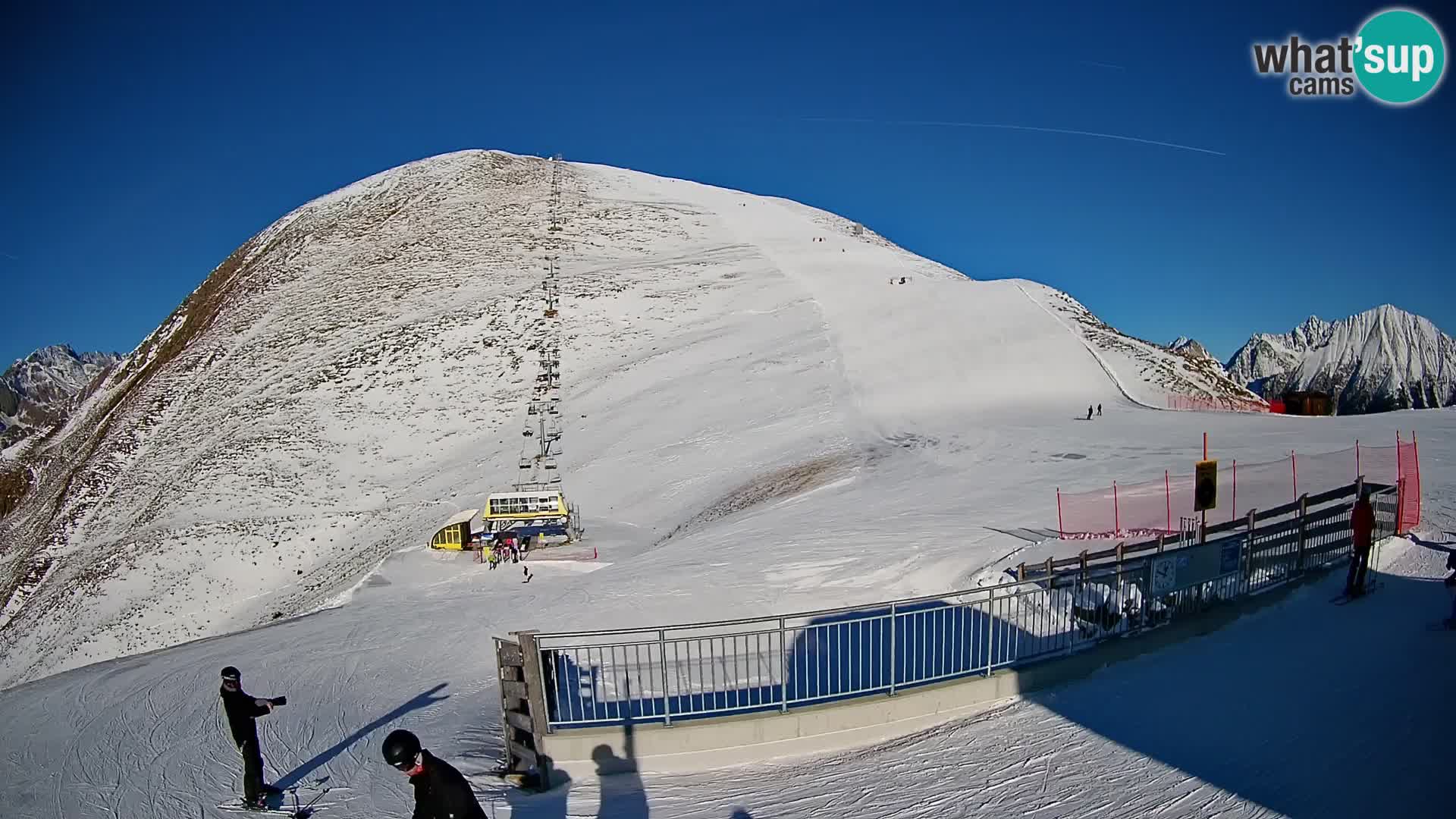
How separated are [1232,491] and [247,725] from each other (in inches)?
773

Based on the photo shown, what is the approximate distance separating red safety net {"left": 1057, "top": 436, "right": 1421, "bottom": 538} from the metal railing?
558 centimetres

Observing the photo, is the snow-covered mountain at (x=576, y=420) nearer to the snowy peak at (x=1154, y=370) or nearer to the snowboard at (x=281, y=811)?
the snowy peak at (x=1154, y=370)

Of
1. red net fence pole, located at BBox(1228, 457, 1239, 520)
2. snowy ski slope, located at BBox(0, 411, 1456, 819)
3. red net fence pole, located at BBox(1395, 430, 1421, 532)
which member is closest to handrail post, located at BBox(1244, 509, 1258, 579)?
snowy ski slope, located at BBox(0, 411, 1456, 819)

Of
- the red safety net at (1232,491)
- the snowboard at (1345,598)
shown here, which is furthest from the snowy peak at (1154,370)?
the snowboard at (1345,598)

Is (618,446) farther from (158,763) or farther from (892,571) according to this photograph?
(158,763)

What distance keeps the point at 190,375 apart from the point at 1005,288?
54627mm

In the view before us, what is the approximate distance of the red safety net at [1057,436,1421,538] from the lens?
700 inches

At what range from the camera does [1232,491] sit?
61.8ft

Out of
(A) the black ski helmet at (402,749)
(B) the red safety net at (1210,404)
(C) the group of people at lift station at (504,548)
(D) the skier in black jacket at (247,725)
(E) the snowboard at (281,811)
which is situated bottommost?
(C) the group of people at lift station at (504,548)

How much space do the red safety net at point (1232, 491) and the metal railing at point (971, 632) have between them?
5.58 meters

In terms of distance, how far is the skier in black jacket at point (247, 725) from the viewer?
760 centimetres

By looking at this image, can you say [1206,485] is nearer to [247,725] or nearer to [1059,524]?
[1059,524]

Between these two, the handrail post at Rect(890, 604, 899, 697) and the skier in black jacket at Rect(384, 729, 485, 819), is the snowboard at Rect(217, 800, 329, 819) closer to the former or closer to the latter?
the skier in black jacket at Rect(384, 729, 485, 819)

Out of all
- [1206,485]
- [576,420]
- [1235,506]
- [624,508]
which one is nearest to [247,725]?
[1206,485]
